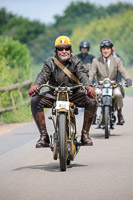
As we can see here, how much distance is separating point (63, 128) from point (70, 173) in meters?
→ 0.60

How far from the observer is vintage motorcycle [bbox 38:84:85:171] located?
8.84 metres

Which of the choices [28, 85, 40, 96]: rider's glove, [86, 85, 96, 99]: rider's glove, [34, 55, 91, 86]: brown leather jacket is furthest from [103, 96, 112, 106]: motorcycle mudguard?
[28, 85, 40, 96]: rider's glove

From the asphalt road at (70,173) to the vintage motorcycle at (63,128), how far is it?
0.25 m

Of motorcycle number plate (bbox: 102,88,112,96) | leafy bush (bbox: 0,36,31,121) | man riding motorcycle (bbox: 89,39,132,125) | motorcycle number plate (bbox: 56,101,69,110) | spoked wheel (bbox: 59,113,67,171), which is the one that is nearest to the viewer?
spoked wheel (bbox: 59,113,67,171)

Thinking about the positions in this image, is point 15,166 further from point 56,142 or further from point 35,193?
point 35,193

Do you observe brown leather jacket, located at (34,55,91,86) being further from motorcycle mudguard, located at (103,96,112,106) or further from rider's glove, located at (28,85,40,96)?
motorcycle mudguard, located at (103,96,112,106)

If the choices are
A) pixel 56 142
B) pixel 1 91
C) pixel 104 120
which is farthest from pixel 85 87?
pixel 1 91

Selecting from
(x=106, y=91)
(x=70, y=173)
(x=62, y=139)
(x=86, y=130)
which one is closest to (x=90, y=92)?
(x=86, y=130)

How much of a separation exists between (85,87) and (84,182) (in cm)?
175

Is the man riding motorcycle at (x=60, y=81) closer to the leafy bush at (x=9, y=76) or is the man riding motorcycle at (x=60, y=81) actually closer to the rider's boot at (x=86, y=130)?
the rider's boot at (x=86, y=130)

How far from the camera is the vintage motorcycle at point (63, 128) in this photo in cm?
884

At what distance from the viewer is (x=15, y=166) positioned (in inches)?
394

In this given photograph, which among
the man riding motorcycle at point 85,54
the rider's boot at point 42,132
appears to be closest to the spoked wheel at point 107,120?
the rider's boot at point 42,132

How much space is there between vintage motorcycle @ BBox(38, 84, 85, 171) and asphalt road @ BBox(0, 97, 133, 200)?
248mm
